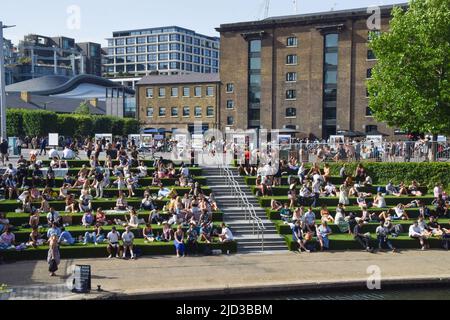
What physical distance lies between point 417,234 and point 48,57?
144 meters

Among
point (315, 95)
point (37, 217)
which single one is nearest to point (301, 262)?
point (37, 217)

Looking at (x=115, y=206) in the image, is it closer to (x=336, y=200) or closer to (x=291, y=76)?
(x=336, y=200)

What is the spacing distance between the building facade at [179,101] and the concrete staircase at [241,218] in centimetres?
4482

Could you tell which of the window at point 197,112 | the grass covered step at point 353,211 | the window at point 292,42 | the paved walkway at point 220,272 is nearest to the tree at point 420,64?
the grass covered step at point 353,211

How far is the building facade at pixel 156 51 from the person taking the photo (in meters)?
171

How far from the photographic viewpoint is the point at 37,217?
23797mm

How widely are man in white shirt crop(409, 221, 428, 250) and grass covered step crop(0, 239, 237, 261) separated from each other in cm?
789

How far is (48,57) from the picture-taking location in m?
154

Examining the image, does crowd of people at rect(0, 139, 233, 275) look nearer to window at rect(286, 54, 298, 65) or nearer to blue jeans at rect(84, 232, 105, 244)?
blue jeans at rect(84, 232, 105, 244)

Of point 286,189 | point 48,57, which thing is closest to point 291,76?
point 286,189

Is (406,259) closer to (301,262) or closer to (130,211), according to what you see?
(301,262)

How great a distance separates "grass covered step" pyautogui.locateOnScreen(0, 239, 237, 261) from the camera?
72.2 feet

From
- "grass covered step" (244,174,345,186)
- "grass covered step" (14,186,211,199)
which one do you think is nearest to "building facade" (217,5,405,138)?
"grass covered step" (244,174,345,186)
